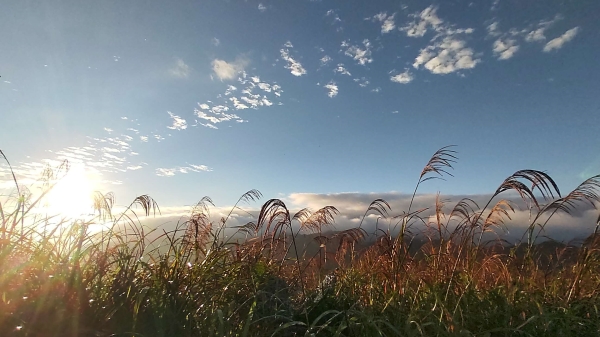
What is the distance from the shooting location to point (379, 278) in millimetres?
4734

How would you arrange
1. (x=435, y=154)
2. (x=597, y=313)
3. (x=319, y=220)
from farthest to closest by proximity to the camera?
(x=319, y=220) → (x=435, y=154) → (x=597, y=313)

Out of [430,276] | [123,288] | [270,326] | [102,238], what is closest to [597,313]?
[430,276]

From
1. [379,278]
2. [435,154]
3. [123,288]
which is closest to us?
[123,288]

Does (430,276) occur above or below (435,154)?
below

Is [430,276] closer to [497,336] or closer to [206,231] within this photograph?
[497,336]

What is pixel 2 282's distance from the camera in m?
2.88

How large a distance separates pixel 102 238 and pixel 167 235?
25.4 inches

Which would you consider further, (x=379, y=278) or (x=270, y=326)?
(x=379, y=278)

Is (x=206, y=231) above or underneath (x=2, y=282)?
above

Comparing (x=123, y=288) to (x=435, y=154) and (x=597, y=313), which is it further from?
(x=597, y=313)

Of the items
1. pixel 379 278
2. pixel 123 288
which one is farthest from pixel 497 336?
pixel 123 288

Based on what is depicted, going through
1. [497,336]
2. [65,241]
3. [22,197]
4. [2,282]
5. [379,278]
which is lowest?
[497,336]

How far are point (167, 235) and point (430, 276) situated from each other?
2984 mm

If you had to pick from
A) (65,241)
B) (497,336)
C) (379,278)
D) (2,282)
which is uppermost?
(65,241)
